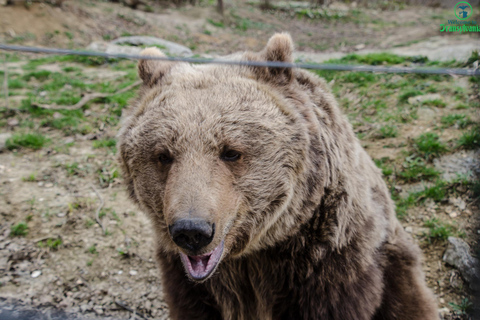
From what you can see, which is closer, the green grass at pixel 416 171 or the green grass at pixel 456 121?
the green grass at pixel 416 171

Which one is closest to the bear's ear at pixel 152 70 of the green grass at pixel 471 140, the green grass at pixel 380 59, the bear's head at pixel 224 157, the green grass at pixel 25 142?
the bear's head at pixel 224 157

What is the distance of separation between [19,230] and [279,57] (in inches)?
128

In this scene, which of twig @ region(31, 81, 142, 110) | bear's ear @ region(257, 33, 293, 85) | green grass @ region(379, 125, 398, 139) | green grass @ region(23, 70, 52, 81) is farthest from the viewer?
green grass @ region(23, 70, 52, 81)

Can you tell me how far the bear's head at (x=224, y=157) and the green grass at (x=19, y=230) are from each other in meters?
2.21

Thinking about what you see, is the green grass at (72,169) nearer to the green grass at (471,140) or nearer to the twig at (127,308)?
the twig at (127,308)

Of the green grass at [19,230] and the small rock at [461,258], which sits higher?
the small rock at [461,258]

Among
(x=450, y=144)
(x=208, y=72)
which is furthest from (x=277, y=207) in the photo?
(x=450, y=144)

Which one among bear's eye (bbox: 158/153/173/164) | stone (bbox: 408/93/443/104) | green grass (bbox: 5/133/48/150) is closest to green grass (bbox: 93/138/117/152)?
green grass (bbox: 5/133/48/150)

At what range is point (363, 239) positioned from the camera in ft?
7.79

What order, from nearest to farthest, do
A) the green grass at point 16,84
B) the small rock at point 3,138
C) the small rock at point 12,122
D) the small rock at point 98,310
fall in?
the small rock at point 98,310
the small rock at point 3,138
the small rock at point 12,122
the green grass at point 16,84

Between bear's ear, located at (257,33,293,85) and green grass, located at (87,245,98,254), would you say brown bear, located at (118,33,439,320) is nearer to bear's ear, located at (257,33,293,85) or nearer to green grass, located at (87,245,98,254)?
bear's ear, located at (257,33,293,85)

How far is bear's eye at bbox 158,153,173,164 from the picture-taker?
6.84 feet

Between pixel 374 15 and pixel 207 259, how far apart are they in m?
21.1

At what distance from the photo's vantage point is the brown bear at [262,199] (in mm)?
2016
